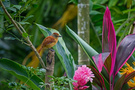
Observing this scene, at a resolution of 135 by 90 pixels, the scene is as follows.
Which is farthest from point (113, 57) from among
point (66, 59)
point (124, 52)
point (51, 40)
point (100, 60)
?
point (51, 40)

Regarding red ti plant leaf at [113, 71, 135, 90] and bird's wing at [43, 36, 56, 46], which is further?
bird's wing at [43, 36, 56, 46]

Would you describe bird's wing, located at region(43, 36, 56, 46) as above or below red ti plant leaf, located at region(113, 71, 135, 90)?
above

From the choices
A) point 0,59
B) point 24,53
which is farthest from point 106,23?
point 24,53

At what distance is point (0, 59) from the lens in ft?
5.03

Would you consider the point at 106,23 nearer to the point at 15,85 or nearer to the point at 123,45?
the point at 123,45

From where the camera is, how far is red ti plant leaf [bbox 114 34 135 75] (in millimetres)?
1505

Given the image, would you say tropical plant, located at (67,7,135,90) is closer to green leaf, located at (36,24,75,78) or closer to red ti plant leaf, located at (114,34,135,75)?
red ti plant leaf, located at (114,34,135,75)

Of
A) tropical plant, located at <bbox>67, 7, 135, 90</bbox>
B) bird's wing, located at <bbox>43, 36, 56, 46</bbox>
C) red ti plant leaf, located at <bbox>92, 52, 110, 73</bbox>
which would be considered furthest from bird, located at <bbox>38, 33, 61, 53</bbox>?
red ti plant leaf, located at <bbox>92, 52, 110, 73</bbox>

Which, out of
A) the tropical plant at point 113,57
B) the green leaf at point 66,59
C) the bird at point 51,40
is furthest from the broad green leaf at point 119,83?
the bird at point 51,40

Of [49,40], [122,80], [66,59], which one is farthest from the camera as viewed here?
[49,40]

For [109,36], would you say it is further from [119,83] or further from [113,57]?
[119,83]

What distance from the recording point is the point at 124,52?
1.53 metres

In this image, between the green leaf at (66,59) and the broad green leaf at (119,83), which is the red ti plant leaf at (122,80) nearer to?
the broad green leaf at (119,83)

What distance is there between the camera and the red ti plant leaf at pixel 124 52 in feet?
4.94
